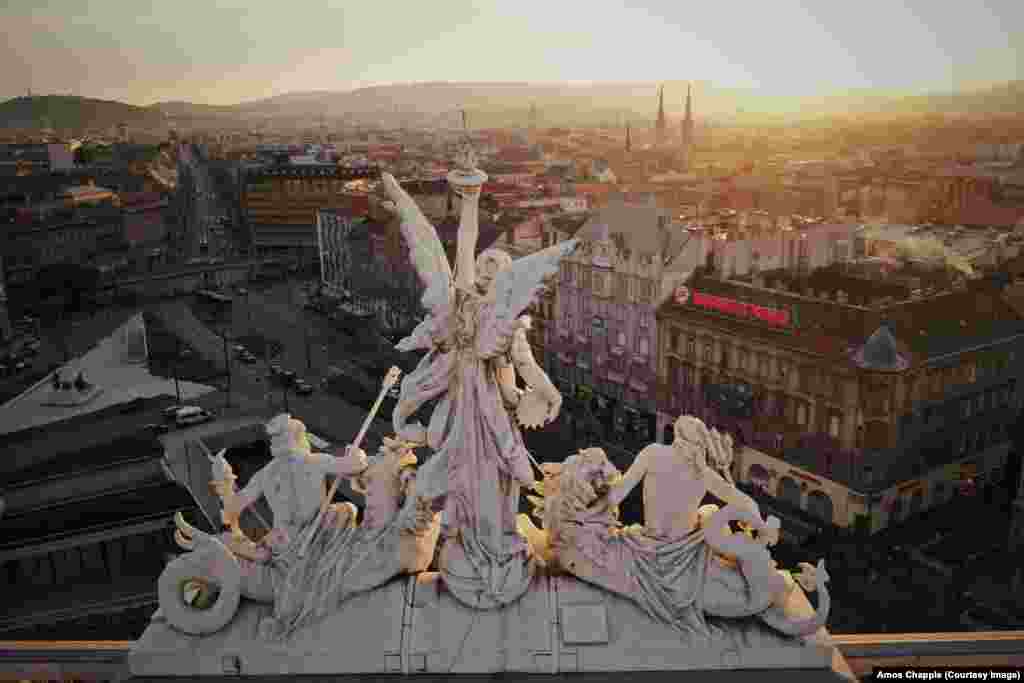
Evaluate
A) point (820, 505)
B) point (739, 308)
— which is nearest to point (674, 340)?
point (739, 308)

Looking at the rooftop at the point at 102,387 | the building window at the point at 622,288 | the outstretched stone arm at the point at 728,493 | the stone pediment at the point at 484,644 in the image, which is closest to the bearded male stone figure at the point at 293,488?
the stone pediment at the point at 484,644

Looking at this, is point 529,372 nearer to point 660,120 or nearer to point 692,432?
point 692,432

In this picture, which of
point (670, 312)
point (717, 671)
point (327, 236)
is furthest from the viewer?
point (327, 236)

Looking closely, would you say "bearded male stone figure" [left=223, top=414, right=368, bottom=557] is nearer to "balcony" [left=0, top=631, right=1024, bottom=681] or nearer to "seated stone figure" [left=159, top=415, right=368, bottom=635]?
"seated stone figure" [left=159, top=415, right=368, bottom=635]

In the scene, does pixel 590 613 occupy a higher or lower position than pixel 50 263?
higher

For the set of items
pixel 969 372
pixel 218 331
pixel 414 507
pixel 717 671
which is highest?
pixel 414 507

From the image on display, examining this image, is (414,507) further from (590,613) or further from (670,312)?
(670,312)

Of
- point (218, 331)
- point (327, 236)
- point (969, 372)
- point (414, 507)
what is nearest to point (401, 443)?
point (414, 507)
